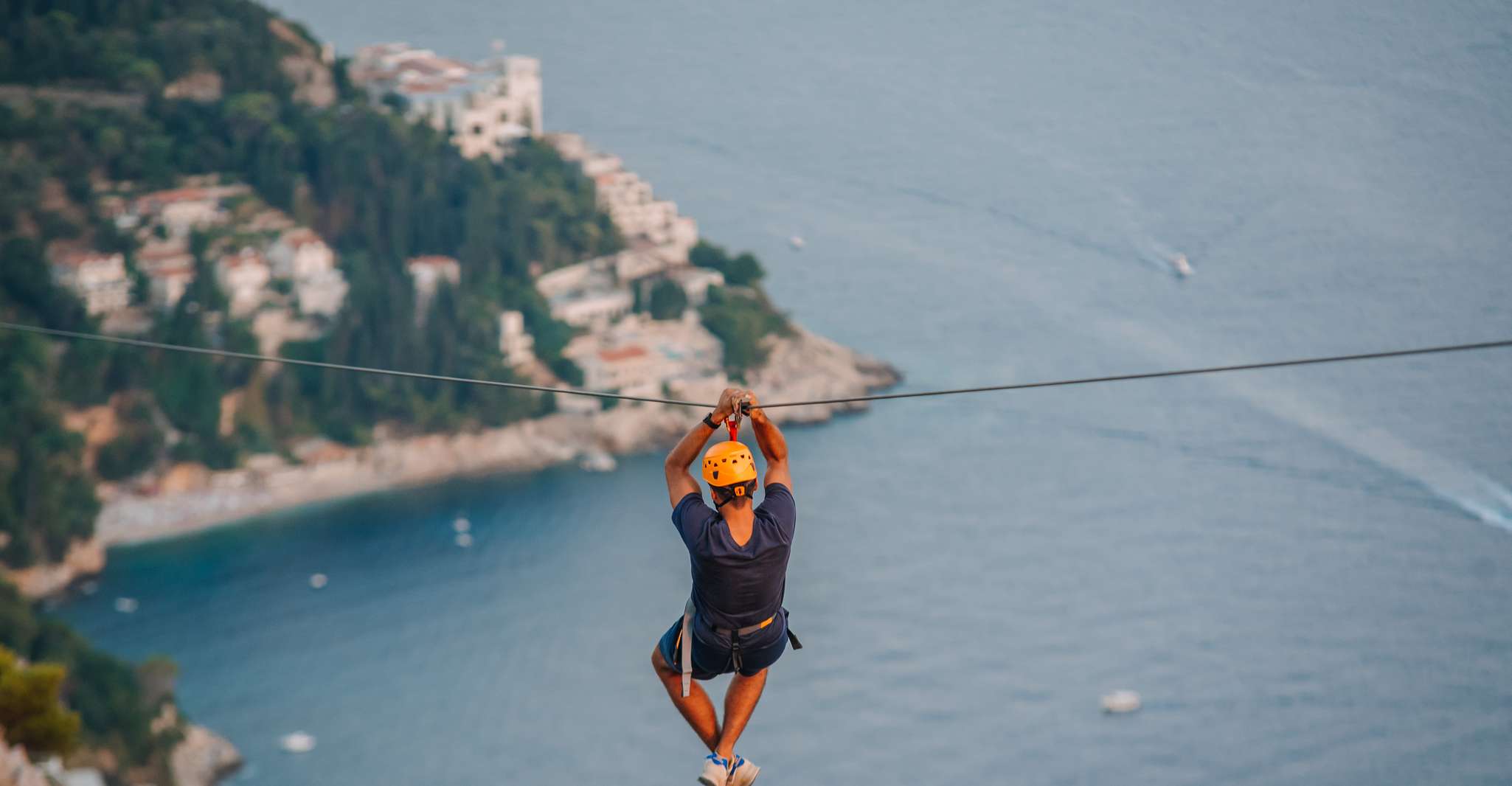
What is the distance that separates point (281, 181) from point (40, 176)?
4.62m

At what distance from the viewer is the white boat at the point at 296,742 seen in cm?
2189

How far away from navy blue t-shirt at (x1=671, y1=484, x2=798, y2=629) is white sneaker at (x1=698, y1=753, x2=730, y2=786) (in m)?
0.34

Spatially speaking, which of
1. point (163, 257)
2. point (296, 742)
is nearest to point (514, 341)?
point (163, 257)

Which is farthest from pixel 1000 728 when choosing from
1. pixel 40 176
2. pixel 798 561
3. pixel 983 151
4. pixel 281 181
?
pixel 40 176

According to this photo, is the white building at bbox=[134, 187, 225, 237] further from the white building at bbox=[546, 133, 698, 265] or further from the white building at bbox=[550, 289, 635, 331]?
the white building at bbox=[546, 133, 698, 265]

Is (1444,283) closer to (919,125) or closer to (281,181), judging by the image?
(919,125)

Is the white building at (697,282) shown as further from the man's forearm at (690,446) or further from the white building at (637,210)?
the man's forearm at (690,446)

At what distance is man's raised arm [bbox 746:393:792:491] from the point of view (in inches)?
132

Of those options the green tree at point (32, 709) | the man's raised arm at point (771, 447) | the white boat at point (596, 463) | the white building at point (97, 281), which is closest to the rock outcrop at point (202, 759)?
the green tree at point (32, 709)

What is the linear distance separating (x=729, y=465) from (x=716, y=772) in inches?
30.5

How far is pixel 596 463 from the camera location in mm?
29078

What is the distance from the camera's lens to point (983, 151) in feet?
88.1

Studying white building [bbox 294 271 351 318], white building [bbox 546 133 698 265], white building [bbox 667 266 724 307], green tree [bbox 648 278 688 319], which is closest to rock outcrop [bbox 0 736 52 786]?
white building [bbox 294 271 351 318]

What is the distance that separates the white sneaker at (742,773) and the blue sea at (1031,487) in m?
16.1
